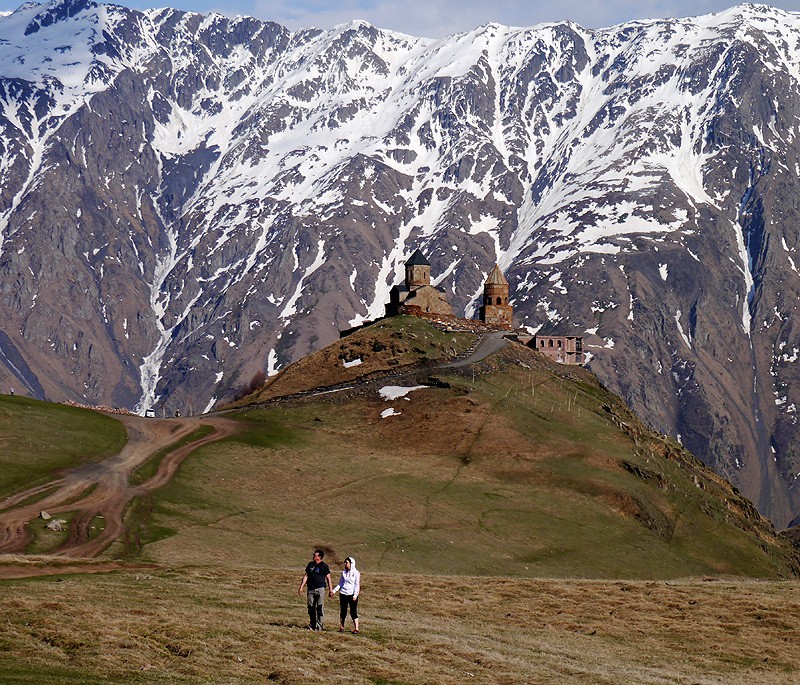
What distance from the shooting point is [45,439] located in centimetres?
10081

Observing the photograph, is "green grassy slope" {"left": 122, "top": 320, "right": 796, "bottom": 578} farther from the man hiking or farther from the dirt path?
Answer: the man hiking

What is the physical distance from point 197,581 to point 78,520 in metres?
23.4

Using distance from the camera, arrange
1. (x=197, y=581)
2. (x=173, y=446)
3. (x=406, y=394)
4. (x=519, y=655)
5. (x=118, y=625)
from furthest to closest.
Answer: (x=406, y=394), (x=173, y=446), (x=197, y=581), (x=519, y=655), (x=118, y=625)

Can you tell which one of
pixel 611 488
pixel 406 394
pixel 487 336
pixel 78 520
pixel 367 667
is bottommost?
pixel 367 667

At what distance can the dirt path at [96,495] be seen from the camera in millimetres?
72875

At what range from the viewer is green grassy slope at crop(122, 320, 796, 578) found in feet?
279

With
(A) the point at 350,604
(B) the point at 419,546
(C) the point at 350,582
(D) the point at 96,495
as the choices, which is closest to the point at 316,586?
(C) the point at 350,582

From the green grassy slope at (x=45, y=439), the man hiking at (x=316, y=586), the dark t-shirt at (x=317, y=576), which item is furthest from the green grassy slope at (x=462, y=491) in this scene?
the dark t-shirt at (x=317, y=576)

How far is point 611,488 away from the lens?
11775cm

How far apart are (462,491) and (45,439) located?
36582 mm

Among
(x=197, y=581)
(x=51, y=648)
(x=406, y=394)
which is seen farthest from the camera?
(x=406, y=394)

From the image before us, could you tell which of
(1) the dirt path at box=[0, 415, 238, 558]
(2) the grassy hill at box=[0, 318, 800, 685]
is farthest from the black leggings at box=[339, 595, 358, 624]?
(1) the dirt path at box=[0, 415, 238, 558]

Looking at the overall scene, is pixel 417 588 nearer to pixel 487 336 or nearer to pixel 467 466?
pixel 467 466

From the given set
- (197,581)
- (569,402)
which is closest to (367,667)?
(197,581)
